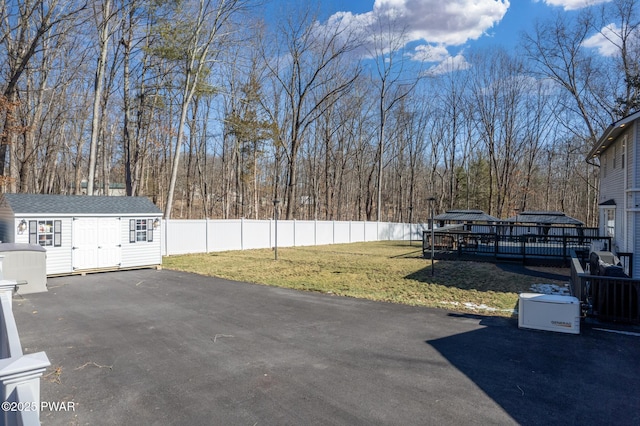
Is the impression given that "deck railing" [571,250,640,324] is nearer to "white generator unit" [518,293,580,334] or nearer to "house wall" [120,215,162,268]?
"white generator unit" [518,293,580,334]

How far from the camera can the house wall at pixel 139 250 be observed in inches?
509

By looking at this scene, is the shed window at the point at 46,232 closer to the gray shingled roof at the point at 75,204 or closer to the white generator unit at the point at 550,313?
the gray shingled roof at the point at 75,204

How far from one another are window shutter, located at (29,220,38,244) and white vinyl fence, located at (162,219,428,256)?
6295 millimetres

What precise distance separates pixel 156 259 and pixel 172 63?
523 inches

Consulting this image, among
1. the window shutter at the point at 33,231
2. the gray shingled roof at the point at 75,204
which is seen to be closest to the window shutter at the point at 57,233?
the gray shingled roof at the point at 75,204

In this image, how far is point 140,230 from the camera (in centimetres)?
1323

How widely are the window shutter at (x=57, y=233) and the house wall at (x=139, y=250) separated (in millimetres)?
1786

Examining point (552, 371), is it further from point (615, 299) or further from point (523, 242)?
point (523, 242)

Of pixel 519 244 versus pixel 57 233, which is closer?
pixel 57 233

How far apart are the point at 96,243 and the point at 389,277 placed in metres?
9.67

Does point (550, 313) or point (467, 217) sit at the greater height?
point (467, 217)

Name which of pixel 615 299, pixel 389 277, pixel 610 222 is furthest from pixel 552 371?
pixel 610 222

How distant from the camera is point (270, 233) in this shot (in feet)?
73.0

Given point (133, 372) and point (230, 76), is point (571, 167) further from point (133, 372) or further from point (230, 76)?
point (133, 372)
